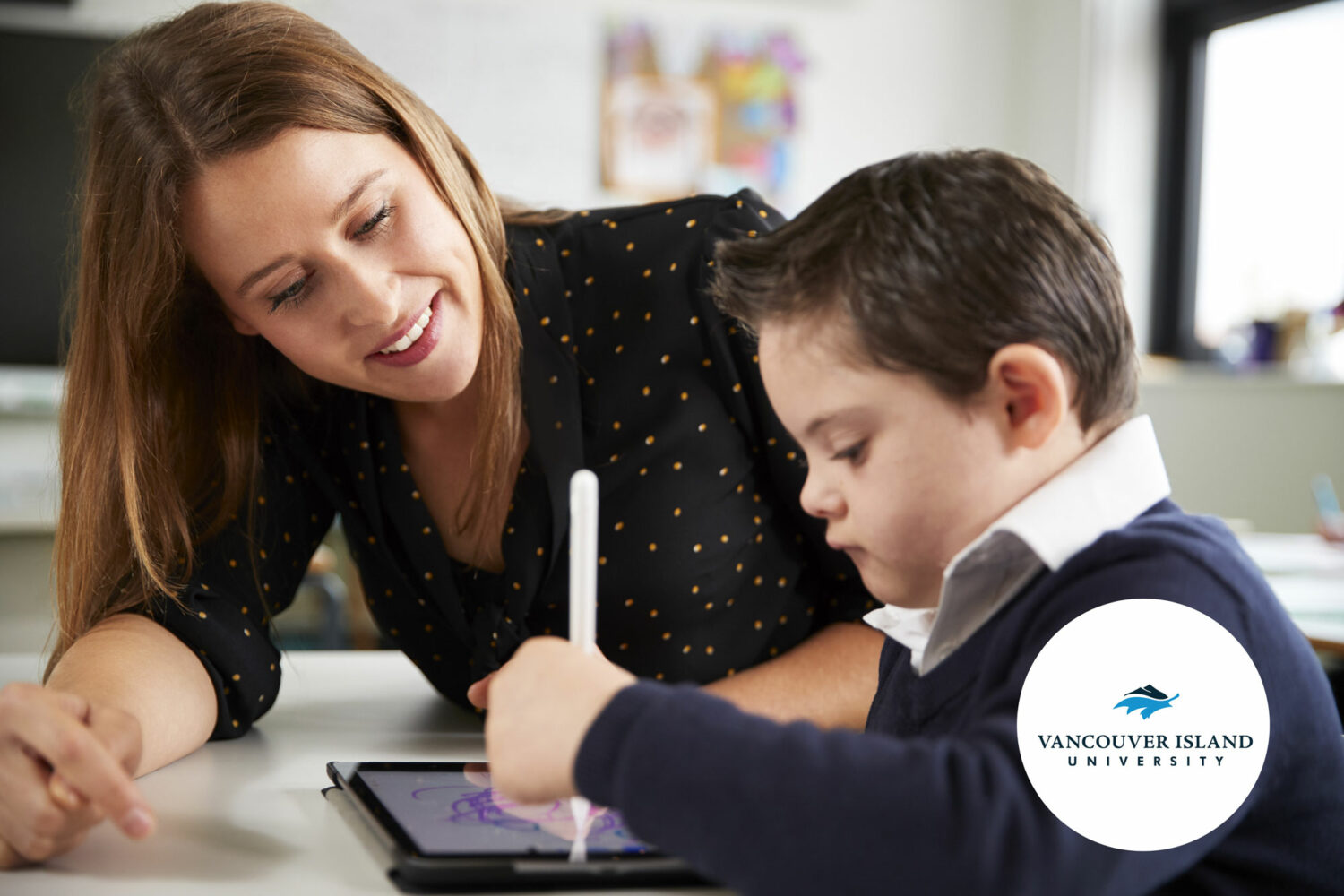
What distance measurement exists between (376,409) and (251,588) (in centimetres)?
17

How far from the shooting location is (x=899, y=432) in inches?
20.4

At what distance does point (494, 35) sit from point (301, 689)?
2690 millimetres

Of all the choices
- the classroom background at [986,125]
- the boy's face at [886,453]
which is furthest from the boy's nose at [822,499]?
the classroom background at [986,125]

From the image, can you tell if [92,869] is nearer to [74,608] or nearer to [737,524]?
[74,608]

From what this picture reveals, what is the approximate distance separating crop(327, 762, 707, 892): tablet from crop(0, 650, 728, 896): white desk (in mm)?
15

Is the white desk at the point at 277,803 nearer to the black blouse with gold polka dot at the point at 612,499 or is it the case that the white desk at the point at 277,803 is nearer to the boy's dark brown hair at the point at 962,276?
the black blouse with gold polka dot at the point at 612,499

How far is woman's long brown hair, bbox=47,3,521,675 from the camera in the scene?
819mm

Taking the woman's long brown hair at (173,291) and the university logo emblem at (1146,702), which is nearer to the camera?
the university logo emblem at (1146,702)

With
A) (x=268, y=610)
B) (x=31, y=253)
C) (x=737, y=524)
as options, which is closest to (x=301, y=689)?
(x=268, y=610)

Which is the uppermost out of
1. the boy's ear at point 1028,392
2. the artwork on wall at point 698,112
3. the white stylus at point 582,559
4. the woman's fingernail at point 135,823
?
the artwork on wall at point 698,112

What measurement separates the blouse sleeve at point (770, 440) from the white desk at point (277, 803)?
29 cm

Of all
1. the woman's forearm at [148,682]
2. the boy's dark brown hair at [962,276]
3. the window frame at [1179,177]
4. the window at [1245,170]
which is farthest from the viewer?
the window frame at [1179,177]

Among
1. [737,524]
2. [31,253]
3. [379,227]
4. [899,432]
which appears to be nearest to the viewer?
[899,432]

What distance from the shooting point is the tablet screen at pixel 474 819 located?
0.52 metres
